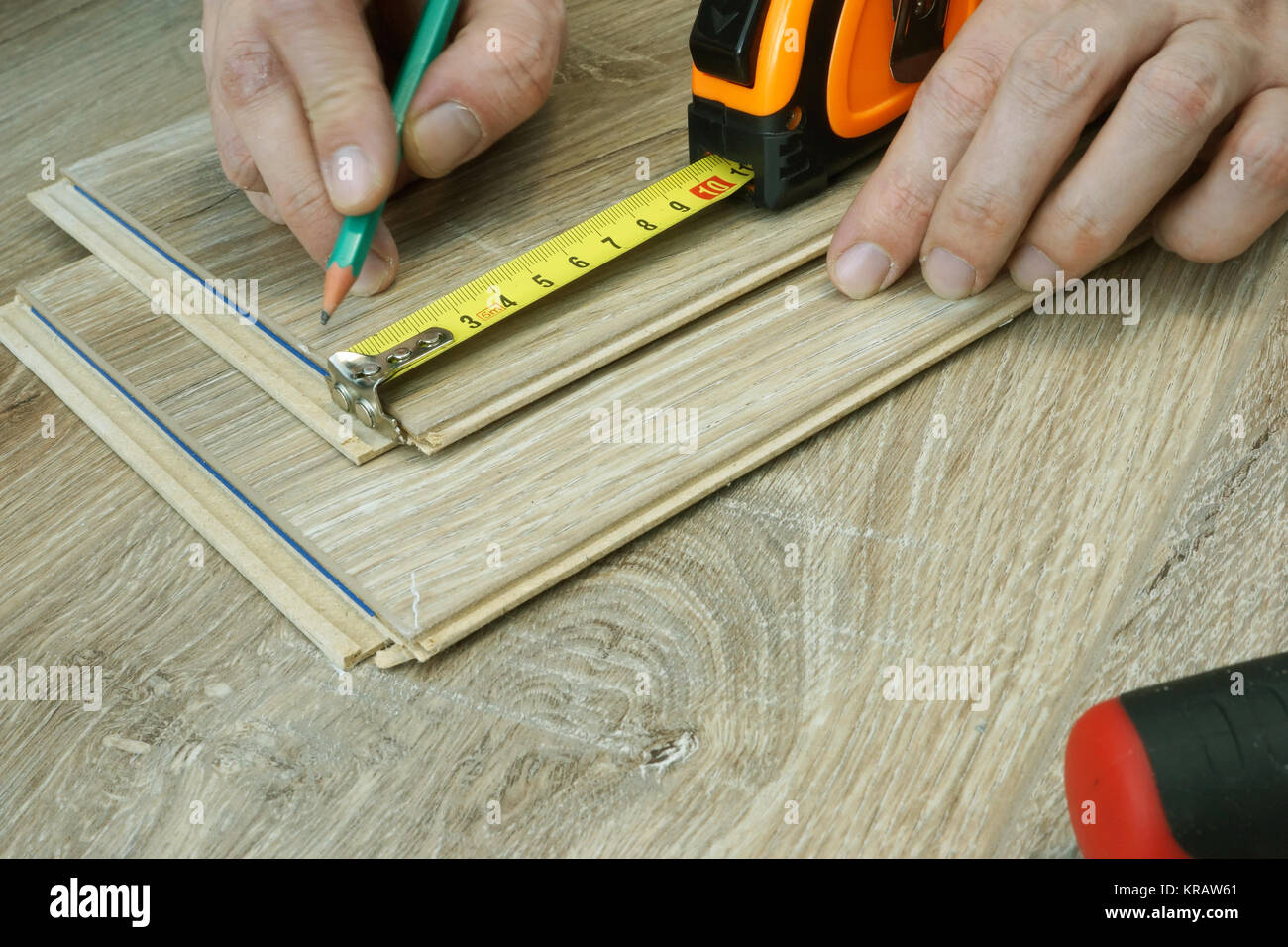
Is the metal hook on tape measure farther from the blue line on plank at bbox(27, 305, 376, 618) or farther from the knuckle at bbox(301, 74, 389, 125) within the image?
the knuckle at bbox(301, 74, 389, 125)

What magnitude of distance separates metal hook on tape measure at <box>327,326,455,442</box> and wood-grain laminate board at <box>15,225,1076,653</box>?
4 cm

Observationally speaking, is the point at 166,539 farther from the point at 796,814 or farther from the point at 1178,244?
the point at 1178,244

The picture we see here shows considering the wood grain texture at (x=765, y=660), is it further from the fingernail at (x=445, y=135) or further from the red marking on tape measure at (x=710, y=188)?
the fingernail at (x=445, y=135)

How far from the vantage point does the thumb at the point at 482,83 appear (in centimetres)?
111

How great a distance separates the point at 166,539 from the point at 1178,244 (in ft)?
3.09

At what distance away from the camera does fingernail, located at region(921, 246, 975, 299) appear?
3.47 ft

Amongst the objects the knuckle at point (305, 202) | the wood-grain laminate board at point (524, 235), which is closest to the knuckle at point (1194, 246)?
the wood-grain laminate board at point (524, 235)

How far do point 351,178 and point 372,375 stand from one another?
0.67ft

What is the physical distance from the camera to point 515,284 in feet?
3.47

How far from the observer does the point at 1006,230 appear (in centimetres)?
104

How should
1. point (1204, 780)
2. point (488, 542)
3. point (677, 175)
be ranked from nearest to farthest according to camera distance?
point (1204, 780) → point (488, 542) → point (677, 175)

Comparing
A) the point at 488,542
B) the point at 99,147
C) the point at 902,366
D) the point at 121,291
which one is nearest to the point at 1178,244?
the point at 902,366

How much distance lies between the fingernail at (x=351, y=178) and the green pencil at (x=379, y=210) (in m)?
0.02

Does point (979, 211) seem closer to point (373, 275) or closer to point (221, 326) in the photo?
point (373, 275)
